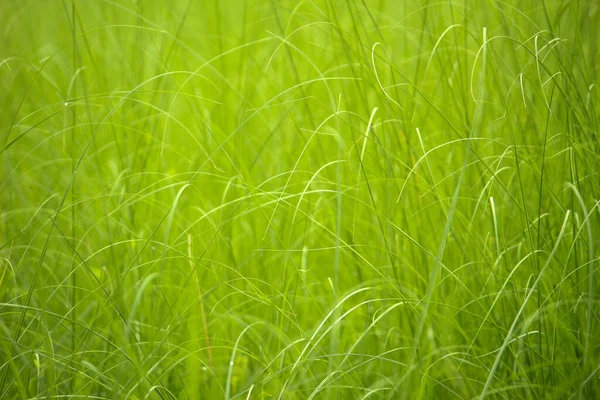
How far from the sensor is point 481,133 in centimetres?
188

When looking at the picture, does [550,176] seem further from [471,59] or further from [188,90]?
[188,90]

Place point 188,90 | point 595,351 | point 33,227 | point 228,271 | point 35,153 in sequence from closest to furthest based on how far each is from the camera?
point 595,351 < point 228,271 < point 33,227 < point 35,153 < point 188,90

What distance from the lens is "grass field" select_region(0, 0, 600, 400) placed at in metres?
1.28

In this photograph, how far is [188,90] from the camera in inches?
98.0

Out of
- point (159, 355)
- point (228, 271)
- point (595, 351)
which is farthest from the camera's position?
point (228, 271)

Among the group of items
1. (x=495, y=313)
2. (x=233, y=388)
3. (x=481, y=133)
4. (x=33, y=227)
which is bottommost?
(x=233, y=388)

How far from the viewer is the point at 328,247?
58.6 inches

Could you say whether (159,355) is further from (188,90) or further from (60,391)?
(188,90)

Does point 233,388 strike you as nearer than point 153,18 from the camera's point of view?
Yes

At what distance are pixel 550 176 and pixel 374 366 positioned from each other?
71cm

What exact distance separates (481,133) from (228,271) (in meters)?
0.87

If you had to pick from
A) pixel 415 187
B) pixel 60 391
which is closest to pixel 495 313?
pixel 415 187

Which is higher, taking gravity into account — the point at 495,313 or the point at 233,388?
the point at 495,313

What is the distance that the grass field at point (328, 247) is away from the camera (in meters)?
1.28
